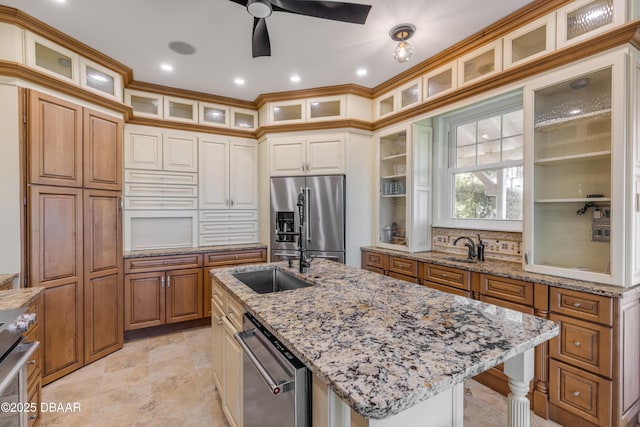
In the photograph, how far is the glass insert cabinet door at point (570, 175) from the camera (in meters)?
2.06

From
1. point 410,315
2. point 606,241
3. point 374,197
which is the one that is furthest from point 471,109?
point 410,315

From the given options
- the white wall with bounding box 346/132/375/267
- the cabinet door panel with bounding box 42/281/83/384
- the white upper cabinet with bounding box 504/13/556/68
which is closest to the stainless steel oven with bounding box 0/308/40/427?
the cabinet door panel with bounding box 42/281/83/384

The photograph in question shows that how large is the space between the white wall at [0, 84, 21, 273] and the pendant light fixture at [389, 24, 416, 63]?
291cm

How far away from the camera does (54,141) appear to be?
243 centimetres

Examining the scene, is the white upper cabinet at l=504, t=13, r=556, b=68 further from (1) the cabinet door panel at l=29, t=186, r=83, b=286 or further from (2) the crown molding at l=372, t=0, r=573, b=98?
(1) the cabinet door panel at l=29, t=186, r=83, b=286

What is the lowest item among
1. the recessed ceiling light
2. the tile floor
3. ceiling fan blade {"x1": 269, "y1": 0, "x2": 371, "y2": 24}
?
the tile floor

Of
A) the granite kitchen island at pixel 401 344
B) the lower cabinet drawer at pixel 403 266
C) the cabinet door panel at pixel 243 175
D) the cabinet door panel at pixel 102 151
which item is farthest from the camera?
the cabinet door panel at pixel 243 175

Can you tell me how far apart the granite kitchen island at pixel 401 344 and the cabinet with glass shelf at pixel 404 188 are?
178 cm

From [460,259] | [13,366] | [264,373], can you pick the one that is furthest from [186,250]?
[460,259]

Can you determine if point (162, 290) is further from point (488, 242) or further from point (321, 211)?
point (488, 242)

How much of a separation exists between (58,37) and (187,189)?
1829 millimetres

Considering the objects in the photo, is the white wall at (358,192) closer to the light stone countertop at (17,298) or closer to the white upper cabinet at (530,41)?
the white upper cabinet at (530,41)

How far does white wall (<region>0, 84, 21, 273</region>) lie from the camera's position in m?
2.20

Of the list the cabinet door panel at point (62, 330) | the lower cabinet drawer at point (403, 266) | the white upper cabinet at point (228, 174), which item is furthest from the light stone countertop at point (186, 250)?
the lower cabinet drawer at point (403, 266)
